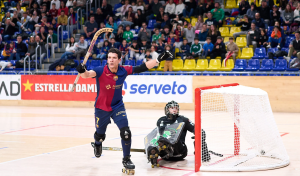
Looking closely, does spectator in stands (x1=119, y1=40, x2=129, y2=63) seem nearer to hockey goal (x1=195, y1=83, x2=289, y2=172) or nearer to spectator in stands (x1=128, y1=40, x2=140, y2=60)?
spectator in stands (x1=128, y1=40, x2=140, y2=60)

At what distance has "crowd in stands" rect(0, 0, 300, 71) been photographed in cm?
2064

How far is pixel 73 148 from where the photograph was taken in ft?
31.5

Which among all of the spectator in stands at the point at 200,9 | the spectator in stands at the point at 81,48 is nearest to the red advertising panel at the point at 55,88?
the spectator in stands at the point at 81,48

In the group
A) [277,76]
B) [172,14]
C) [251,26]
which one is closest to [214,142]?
[277,76]

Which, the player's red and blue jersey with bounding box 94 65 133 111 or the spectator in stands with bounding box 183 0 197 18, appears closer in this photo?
the player's red and blue jersey with bounding box 94 65 133 111

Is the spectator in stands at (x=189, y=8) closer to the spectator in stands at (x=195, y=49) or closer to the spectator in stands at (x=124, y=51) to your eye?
the spectator in stands at (x=195, y=49)

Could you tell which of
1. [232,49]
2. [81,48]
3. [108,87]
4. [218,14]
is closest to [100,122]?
[108,87]

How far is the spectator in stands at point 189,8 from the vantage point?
23703 millimetres

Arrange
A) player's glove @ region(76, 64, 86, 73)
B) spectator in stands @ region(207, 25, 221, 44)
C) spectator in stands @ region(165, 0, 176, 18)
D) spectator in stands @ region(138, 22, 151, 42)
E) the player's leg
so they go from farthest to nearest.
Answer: spectator in stands @ region(165, 0, 176, 18), spectator in stands @ region(138, 22, 151, 42), spectator in stands @ region(207, 25, 221, 44), the player's leg, player's glove @ region(76, 64, 86, 73)

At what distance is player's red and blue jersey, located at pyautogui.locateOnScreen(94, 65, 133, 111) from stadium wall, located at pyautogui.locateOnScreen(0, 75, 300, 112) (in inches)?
471

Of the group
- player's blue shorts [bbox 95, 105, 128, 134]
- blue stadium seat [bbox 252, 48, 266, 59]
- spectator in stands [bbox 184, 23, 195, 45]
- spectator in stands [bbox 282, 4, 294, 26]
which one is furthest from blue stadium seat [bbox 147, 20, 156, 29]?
player's blue shorts [bbox 95, 105, 128, 134]

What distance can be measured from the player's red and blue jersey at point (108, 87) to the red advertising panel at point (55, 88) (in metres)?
13.4

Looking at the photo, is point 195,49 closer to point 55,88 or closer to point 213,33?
point 213,33

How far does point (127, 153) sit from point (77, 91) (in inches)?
566
